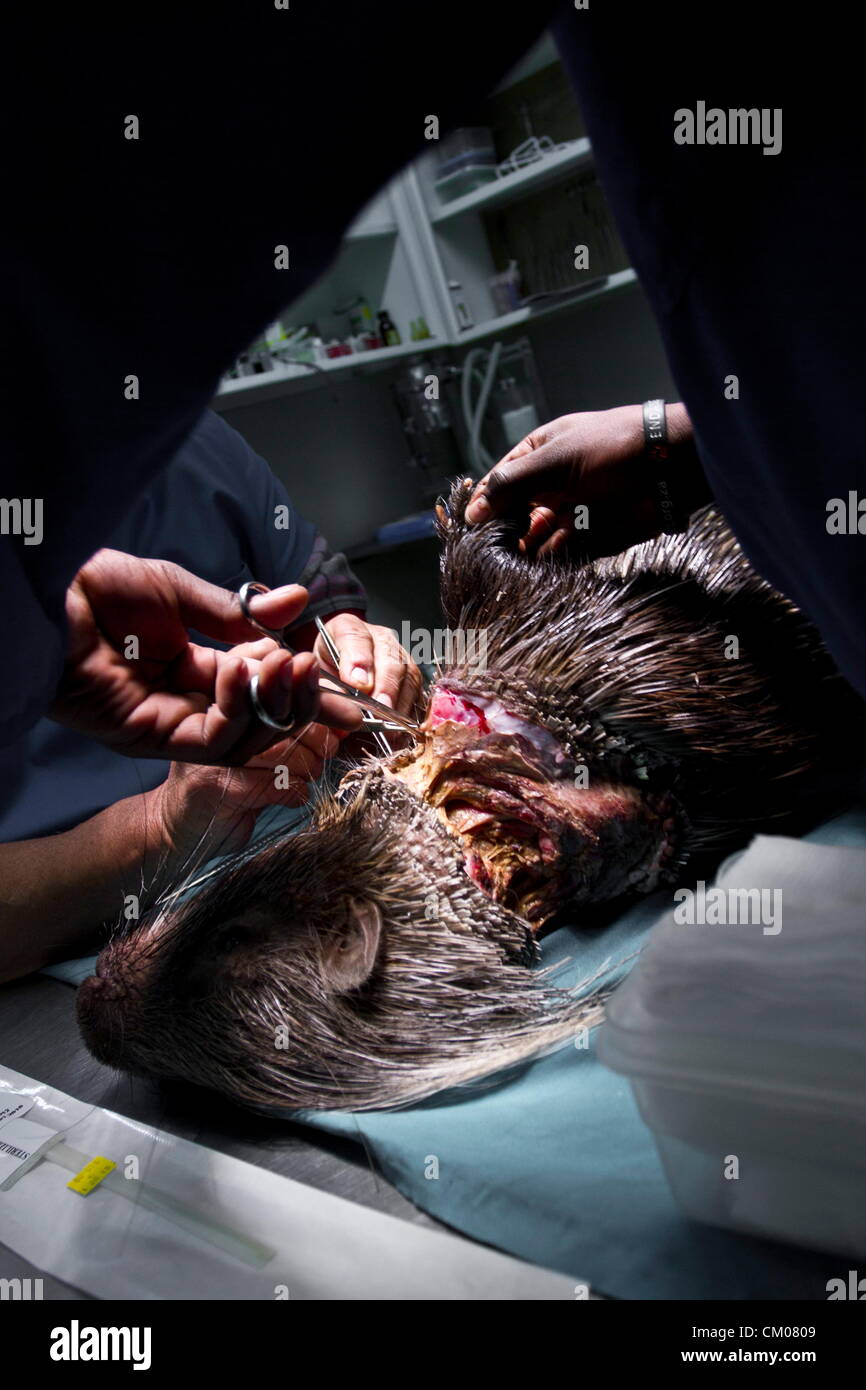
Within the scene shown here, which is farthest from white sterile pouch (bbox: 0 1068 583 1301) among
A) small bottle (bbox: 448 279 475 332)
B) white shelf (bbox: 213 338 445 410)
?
small bottle (bbox: 448 279 475 332)

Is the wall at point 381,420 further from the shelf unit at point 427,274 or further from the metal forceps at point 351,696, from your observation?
the metal forceps at point 351,696

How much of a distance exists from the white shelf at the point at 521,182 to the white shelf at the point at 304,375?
44 centimetres

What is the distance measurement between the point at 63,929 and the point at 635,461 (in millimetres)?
1067

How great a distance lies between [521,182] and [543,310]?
0.41 meters

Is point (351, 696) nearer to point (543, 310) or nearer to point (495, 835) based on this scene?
point (495, 835)

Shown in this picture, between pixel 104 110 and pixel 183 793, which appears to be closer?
pixel 104 110

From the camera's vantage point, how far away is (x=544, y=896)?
1.19 meters

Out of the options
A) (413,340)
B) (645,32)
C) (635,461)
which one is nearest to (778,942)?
(645,32)

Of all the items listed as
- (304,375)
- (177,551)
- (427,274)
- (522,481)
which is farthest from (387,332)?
(522,481)

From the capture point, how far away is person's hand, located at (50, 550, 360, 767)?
3.20 feet

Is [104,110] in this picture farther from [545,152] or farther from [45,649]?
[545,152]

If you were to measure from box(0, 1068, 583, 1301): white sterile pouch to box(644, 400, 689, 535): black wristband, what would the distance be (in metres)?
0.95

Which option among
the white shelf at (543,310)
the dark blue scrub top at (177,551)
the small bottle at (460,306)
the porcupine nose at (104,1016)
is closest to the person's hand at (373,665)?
the dark blue scrub top at (177,551)

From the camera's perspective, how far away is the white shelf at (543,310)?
10.1ft
